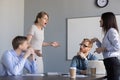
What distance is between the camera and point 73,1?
14.6 feet

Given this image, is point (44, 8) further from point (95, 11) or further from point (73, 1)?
point (95, 11)

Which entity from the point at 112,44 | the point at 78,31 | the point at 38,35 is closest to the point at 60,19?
the point at 78,31

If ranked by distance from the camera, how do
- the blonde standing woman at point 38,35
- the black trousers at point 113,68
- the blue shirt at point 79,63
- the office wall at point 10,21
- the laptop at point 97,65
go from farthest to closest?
1. the office wall at point 10,21
2. the blonde standing woman at point 38,35
3. the blue shirt at point 79,63
4. the laptop at point 97,65
5. the black trousers at point 113,68

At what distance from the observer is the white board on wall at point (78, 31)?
425 centimetres

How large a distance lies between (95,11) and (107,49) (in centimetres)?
212

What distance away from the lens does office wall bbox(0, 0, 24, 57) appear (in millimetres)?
4207

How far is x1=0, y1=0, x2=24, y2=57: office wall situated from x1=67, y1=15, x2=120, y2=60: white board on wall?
A: 0.96 metres

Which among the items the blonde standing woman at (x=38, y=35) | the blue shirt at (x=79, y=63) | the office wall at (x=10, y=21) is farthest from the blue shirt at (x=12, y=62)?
the office wall at (x=10, y=21)

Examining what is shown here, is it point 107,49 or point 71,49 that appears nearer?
point 107,49

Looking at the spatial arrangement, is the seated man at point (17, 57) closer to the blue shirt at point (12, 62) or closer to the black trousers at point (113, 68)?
the blue shirt at point (12, 62)

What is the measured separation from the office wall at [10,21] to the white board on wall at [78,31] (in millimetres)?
955

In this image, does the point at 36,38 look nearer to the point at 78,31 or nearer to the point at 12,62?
the point at 12,62

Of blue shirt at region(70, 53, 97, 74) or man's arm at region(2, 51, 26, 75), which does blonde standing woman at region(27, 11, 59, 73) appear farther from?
man's arm at region(2, 51, 26, 75)

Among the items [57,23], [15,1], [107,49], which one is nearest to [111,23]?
[107,49]
